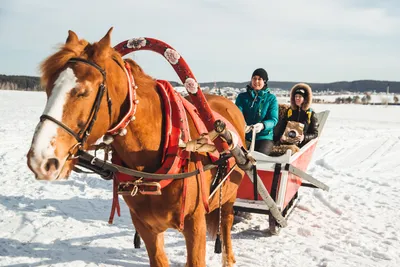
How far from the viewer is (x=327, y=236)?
195 inches

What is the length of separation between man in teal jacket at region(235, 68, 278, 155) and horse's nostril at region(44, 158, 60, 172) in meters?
3.48

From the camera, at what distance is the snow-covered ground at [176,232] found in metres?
4.17

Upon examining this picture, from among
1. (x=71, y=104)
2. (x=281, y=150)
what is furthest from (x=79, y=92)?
(x=281, y=150)

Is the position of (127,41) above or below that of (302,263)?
above

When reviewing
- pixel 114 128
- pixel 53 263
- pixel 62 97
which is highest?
pixel 62 97

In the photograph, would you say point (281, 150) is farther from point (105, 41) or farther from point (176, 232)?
point (105, 41)

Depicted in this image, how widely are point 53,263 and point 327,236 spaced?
351 cm

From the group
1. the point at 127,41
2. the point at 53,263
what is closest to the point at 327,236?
the point at 53,263

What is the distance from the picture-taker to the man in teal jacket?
506cm

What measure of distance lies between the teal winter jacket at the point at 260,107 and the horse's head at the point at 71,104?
3198 mm

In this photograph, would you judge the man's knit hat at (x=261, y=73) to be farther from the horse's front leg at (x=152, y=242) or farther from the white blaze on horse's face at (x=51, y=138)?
the white blaze on horse's face at (x=51, y=138)

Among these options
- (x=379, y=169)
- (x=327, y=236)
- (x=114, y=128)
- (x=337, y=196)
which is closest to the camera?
(x=114, y=128)

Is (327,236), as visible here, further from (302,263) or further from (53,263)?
(53,263)

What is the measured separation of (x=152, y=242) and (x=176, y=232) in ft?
6.50
